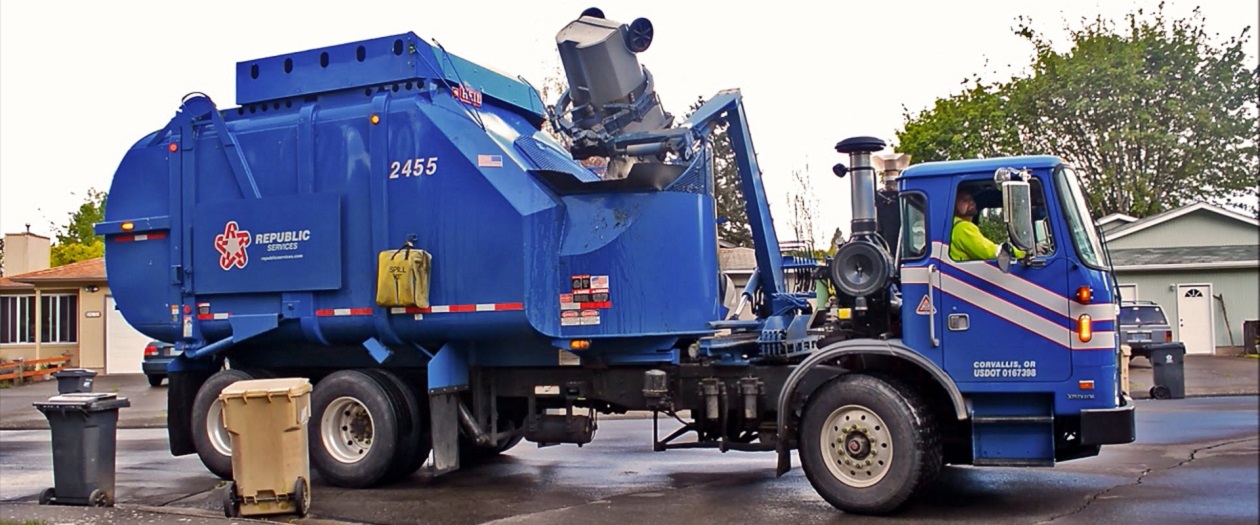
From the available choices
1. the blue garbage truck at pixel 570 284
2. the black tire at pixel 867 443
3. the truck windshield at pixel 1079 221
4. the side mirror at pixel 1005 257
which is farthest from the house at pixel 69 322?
the truck windshield at pixel 1079 221

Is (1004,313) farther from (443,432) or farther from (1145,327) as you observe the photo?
(1145,327)

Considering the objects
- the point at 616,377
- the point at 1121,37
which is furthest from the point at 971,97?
the point at 616,377

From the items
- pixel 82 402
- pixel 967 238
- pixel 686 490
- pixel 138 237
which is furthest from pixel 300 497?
pixel 967 238

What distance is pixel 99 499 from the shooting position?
9.30m

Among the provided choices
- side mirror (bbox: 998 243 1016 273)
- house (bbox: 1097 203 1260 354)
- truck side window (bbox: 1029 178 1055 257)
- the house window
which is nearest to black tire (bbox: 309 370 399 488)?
side mirror (bbox: 998 243 1016 273)

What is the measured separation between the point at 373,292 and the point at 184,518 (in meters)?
2.43

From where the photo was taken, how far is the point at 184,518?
8.60 metres

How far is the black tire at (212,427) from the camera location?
416 inches

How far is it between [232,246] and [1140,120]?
3011 centimetres

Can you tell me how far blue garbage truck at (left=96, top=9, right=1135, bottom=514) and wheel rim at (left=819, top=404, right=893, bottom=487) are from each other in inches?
0.8

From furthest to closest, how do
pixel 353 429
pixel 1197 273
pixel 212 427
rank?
pixel 1197 273, pixel 212 427, pixel 353 429

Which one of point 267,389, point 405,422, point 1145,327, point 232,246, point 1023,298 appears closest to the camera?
point 1023,298

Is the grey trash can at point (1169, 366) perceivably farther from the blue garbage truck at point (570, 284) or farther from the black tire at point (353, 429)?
the black tire at point (353, 429)

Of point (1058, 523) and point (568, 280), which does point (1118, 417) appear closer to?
point (1058, 523)
